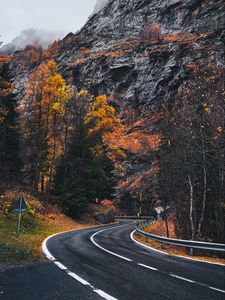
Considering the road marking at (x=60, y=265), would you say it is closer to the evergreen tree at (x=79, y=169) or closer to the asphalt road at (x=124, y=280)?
the asphalt road at (x=124, y=280)

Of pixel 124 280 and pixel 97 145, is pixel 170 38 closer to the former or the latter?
pixel 97 145

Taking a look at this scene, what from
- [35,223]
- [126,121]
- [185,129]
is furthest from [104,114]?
[126,121]

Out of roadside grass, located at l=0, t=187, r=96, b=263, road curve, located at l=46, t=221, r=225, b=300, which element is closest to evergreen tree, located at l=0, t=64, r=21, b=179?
roadside grass, located at l=0, t=187, r=96, b=263

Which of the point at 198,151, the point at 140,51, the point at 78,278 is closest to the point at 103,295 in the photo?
the point at 78,278

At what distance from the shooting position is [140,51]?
9362 cm

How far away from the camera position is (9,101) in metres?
35.7

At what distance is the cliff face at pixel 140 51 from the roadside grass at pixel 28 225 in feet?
88.1

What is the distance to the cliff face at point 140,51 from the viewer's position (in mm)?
76250

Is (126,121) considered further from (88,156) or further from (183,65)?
(88,156)

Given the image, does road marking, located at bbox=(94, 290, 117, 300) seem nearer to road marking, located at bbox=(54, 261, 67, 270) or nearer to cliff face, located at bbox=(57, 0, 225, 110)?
road marking, located at bbox=(54, 261, 67, 270)

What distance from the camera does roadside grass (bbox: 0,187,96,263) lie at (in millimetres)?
12258

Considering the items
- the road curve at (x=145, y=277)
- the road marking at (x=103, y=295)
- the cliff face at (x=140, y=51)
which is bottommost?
the road curve at (x=145, y=277)

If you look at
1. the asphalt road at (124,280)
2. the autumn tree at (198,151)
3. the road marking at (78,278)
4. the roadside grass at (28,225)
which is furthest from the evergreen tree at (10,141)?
the road marking at (78,278)

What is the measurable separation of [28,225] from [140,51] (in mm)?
79081
